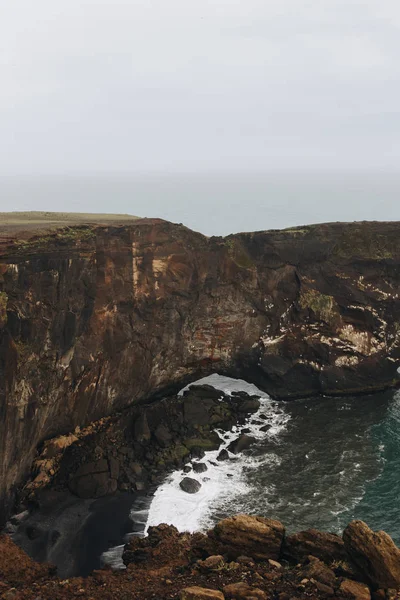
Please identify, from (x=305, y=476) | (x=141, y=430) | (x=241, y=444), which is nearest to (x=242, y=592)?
(x=305, y=476)

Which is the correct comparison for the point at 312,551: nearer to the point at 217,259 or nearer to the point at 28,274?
the point at 28,274

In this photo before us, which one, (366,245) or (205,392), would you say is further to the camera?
(366,245)

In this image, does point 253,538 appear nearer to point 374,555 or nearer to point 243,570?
point 243,570

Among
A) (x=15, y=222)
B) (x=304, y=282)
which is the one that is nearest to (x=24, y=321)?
(x=15, y=222)

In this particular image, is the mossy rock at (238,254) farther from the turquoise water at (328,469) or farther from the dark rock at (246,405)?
the turquoise water at (328,469)

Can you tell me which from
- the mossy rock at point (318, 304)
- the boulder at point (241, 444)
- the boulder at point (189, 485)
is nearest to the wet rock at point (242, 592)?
the boulder at point (189, 485)
